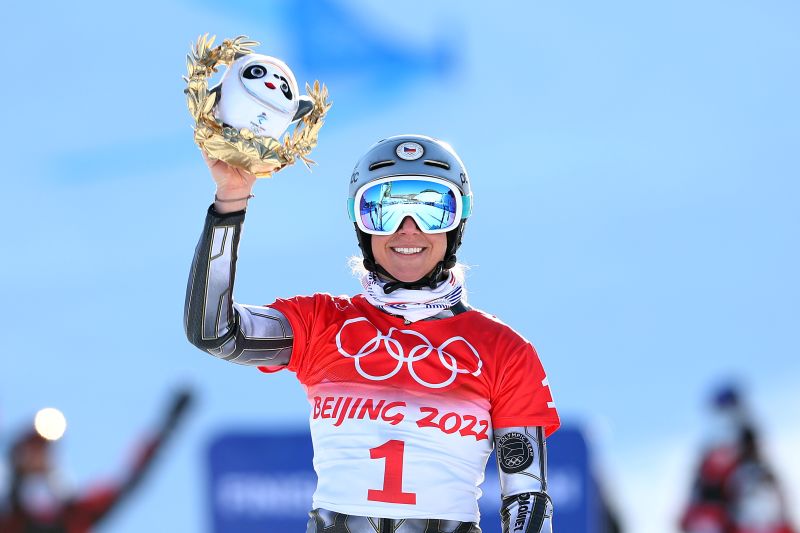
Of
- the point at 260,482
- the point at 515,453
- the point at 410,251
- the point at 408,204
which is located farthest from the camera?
the point at 260,482

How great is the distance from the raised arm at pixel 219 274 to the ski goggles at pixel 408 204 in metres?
0.60

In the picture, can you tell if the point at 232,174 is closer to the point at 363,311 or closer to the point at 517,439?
the point at 363,311

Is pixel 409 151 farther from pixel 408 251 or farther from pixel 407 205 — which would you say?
pixel 408 251

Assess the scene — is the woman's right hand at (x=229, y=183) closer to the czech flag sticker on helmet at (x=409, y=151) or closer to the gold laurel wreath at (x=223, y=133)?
the gold laurel wreath at (x=223, y=133)

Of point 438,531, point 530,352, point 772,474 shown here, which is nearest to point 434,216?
point 530,352

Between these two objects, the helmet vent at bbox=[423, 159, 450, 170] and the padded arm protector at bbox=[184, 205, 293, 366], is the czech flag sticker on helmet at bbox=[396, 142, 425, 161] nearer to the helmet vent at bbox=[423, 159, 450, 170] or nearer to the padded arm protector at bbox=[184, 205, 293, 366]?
the helmet vent at bbox=[423, 159, 450, 170]

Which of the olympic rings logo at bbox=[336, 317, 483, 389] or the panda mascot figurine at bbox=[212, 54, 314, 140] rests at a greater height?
the panda mascot figurine at bbox=[212, 54, 314, 140]

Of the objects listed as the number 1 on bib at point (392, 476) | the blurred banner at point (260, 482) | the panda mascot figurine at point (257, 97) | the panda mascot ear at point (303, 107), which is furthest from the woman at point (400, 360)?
the blurred banner at point (260, 482)

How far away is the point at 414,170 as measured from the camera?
18.9 ft

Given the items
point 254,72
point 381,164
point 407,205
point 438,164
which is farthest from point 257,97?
point 438,164

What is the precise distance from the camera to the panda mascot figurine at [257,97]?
5324mm

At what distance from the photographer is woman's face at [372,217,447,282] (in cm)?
577

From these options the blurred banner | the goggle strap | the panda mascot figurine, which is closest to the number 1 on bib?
the goggle strap

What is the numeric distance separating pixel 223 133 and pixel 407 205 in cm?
92
